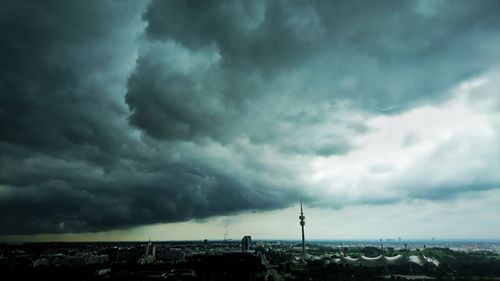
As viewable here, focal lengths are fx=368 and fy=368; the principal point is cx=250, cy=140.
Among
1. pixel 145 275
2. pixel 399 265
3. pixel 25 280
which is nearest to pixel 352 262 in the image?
pixel 399 265

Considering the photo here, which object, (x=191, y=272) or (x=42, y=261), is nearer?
(x=191, y=272)

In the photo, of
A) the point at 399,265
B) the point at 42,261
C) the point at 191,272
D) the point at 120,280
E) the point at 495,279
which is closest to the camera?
the point at 495,279

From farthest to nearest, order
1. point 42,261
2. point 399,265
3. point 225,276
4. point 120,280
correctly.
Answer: point 42,261 → point 399,265 → point 225,276 → point 120,280

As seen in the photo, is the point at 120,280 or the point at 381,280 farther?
the point at 120,280

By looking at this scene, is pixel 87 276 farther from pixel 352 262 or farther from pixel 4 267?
Answer: pixel 352 262

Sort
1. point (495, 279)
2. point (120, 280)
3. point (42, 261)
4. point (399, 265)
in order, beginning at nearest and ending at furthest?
point (495, 279)
point (120, 280)
point (399, 265)
point (42, 261)

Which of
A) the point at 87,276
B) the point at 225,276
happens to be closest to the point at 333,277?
the point at 225,276

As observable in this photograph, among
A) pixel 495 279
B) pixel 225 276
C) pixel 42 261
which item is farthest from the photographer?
pixel 42 261

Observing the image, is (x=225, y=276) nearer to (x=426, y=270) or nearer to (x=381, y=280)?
(x=381, y=280)
